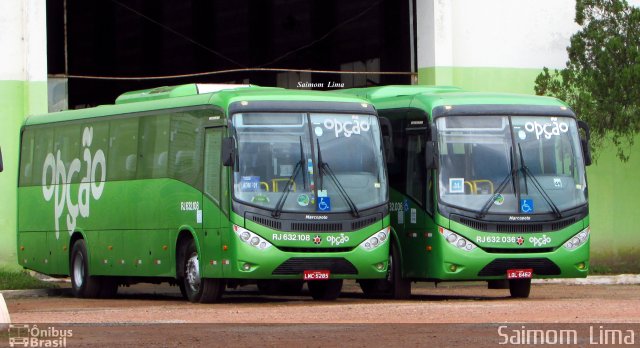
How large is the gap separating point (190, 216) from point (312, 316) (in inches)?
190

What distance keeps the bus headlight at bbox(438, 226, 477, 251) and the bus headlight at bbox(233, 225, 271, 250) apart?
2.82 metres

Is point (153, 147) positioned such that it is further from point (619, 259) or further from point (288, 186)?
point (619, 259)

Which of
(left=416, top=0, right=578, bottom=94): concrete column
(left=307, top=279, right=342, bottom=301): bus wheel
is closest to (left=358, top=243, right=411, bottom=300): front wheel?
(left=307, top=279, right=342, bottom=301): bus wheel

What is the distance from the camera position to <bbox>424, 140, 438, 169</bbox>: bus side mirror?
77.6 feet

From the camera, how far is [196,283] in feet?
77.2

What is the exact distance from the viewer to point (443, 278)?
23.5 m

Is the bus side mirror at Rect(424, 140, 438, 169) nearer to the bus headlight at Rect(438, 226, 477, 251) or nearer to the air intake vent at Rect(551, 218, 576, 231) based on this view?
the bus headlight at Rect(438, 226, 477, 251)

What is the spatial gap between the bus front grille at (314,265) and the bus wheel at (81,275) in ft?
18.2

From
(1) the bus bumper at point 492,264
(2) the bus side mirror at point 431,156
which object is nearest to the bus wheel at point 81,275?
(1) the bus bumper at point 492,264

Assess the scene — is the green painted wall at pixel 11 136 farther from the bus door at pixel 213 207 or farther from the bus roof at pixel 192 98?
the bus door at pixel 213 207

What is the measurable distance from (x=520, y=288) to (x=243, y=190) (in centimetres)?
519

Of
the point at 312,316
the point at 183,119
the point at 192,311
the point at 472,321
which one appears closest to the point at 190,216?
the point at 183,119

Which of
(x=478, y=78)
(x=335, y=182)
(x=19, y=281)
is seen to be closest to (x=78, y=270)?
(x=19, y=281)

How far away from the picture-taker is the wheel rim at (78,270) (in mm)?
27141
